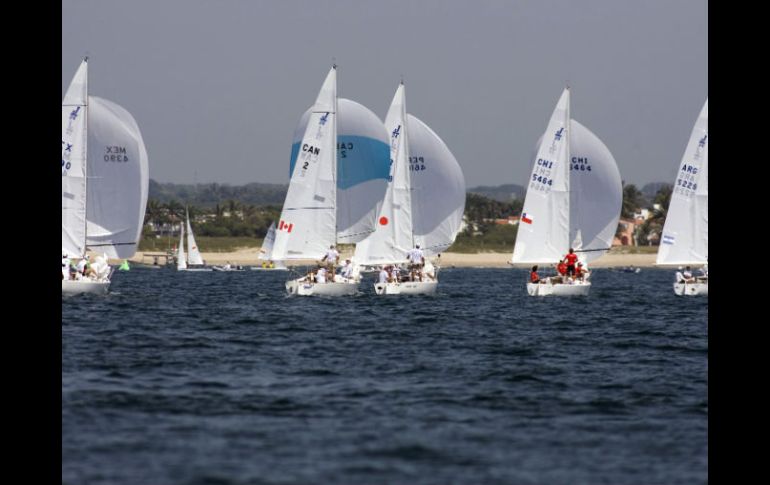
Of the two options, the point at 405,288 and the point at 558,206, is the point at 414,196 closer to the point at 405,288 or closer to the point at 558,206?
the point at 558,206

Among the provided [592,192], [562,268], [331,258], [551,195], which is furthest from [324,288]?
[592,192]

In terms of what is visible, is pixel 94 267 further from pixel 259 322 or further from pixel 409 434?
pixel 409 434

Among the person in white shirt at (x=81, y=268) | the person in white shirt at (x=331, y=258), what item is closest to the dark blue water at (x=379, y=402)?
the person in white shirt at (x=81, y=268)

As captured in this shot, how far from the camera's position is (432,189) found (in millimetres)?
53219

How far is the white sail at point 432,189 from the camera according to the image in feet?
172

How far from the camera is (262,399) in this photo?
16.9 meters

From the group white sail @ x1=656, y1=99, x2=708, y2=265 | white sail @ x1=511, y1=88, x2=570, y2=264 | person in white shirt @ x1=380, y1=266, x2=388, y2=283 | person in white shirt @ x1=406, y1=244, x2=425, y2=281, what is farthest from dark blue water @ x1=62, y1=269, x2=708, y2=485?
white sail @ x1=656, y1=99, x2=708, y2=265

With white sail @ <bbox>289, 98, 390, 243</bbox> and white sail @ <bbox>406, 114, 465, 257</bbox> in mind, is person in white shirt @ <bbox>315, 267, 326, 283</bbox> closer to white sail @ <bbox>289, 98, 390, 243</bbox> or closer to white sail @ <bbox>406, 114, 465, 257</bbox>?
white sail @ <bbox>289, 98, 390, 243</bbox>

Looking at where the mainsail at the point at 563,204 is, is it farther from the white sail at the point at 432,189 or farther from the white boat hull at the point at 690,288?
the white sail at the point at 432,189

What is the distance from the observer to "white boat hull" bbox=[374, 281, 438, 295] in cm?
4403

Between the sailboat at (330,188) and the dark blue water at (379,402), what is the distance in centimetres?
1145
